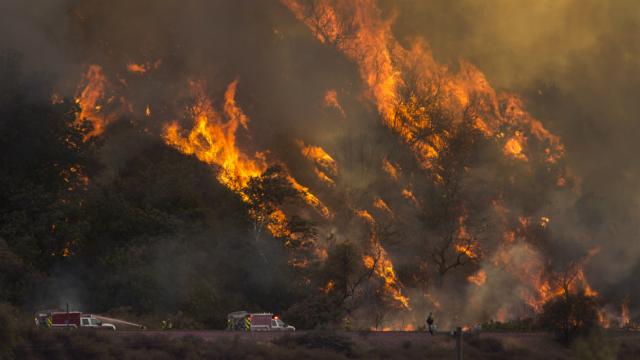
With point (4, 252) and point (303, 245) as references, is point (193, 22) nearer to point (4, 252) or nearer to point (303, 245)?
point (303, 245)

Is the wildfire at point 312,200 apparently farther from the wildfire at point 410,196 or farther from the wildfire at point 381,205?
the wildfire at point 410,196

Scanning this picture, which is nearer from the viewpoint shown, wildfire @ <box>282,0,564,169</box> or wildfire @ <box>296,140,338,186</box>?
wildfire @ <box>296,140,338,186</box>

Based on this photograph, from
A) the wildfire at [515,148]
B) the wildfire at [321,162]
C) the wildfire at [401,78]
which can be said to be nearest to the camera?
the wildfire at [321,162]

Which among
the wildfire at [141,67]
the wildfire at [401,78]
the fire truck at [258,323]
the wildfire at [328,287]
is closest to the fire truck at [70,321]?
the fire truck at [258,323]

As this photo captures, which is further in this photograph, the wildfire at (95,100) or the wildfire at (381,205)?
the wildfire at (381,205)

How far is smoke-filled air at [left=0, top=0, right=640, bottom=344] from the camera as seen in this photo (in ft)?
211

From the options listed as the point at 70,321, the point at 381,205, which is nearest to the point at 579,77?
the point at 381,205

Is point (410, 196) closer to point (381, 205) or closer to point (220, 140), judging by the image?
point (381, 205)

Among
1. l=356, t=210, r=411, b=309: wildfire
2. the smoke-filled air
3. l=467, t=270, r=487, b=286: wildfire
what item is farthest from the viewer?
l=467, t=270, r=487, b=286: wildfire

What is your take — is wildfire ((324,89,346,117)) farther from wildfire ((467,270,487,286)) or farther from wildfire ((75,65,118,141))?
wildfire ((75,65,118,141))

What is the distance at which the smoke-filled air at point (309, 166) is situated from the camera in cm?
6425

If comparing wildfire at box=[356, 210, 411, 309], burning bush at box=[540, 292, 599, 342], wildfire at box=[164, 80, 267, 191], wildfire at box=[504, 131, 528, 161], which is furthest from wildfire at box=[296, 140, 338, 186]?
burning bush at box=[540, 292, 599, 342]

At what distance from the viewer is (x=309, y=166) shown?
251 ft

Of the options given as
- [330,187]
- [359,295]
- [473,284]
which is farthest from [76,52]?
[473,284]
